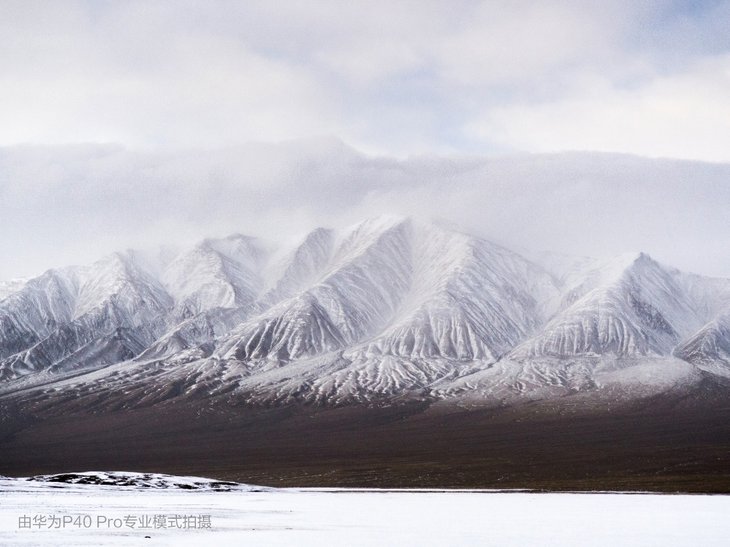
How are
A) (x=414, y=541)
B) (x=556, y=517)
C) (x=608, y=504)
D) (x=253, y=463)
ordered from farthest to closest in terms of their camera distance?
1. (x=253, y=463)
2. (x=608, y=504)
3. (x=556, y=517)
4. (x=414, y=541)

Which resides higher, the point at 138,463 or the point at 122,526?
the point at 122,526

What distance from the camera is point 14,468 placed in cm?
17875

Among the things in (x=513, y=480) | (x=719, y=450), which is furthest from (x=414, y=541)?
(x=719, y=450)

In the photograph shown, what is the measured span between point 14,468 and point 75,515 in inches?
5760

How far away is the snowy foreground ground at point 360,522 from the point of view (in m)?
37.1

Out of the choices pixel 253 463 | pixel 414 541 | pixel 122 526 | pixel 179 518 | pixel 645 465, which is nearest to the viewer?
pixel 414 541

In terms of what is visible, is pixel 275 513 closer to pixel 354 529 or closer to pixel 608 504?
pixel 354 529

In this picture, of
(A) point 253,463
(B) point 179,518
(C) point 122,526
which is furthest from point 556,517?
(A) point 253,463

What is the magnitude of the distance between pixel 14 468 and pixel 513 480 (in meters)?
115

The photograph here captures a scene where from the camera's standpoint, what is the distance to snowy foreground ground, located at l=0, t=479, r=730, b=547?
37062 mm

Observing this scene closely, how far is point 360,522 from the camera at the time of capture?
4656cm

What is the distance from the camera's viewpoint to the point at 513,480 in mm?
121938

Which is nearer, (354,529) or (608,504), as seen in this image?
(354,529)

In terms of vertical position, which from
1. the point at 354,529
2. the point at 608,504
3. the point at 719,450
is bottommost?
the point at 719,450
